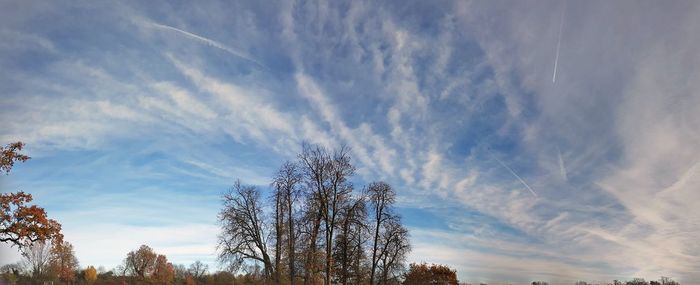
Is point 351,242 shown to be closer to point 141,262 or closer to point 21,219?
point 21,219

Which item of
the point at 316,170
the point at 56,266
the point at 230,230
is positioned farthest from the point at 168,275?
the point at 316,170

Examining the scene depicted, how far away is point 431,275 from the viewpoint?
53469mm

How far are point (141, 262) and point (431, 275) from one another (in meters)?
83.7

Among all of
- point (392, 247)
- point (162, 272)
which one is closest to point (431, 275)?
point (392, 247)

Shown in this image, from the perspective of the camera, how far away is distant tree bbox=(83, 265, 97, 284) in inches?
3396

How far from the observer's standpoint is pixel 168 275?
107 meters

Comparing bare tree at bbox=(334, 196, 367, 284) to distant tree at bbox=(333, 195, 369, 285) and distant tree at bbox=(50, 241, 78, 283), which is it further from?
distant tree at bbox=(50, 241, 78, 283)

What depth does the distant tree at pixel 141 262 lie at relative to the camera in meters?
103

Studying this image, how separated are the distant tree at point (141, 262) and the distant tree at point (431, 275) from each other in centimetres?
7412

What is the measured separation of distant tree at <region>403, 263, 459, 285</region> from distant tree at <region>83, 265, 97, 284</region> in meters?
67.0

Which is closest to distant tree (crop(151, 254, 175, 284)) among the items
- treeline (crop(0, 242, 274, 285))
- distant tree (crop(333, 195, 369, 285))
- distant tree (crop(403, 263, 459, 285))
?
treeline (crop(0, 242, 274, 285))

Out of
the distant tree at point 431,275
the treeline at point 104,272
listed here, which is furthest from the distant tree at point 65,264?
the distant tree at point 431,275

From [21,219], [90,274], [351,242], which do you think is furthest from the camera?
[90,274]

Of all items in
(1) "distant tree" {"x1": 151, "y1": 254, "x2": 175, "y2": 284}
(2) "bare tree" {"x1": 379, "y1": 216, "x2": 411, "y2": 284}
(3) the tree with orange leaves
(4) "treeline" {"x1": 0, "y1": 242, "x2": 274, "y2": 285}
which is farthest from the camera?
(1) "distant tree" {"x1": 151, "y1": 254, "x2": 175, "y2": 284}
